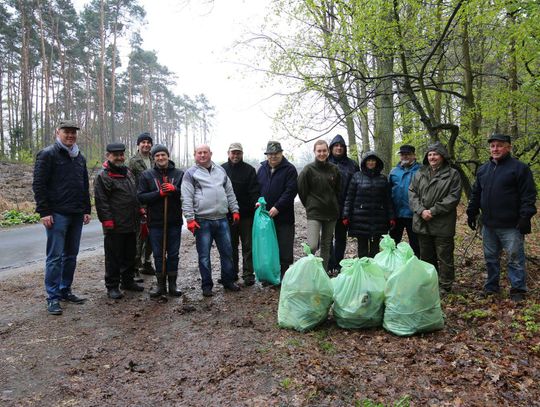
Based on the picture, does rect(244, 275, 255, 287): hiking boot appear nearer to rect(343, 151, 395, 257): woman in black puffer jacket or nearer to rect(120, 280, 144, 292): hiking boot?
rect(120, 280, 144, 292): hiking boot

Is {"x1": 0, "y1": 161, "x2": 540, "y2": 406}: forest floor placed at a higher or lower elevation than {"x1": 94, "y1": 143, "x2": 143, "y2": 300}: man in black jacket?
lower

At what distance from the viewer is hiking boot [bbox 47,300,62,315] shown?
4.84 meters

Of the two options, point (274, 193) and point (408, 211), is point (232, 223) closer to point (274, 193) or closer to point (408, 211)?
point (274, 193)

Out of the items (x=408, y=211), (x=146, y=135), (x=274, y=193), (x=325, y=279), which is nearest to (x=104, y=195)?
(x=146, y=135)

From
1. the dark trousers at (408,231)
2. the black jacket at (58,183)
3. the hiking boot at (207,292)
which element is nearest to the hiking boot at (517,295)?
the dark trousers at (408,231)

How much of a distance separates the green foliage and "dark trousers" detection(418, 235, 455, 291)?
13562 millimetres

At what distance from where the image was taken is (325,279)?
13.9ft

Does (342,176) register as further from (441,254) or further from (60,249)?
(60,249)

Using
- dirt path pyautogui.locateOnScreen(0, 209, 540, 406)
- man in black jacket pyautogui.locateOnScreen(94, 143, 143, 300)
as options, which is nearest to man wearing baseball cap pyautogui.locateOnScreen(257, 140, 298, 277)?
dirt path pyautogui.locateOnScreen(0, 209, 540, 406)

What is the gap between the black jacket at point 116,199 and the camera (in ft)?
17.5

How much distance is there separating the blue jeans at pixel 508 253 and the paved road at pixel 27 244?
8252 millimetres

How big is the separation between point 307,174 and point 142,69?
3737cm

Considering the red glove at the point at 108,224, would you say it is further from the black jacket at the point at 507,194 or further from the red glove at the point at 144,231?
the black jacket at the point at 507,194

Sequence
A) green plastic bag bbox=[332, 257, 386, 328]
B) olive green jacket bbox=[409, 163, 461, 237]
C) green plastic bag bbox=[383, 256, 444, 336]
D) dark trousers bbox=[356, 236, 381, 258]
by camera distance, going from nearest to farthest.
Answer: green plastic bag bbox=[383, 256, 444, 336] → green plastic bag bbox=[332, 257, 386, 328] → olive green jacket bbox=[409, 163, 461, 237] → dark trousers bbox=[356, 236, 381, 258]
